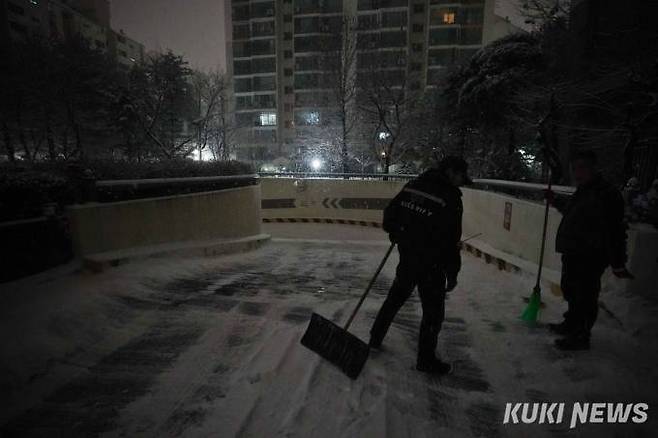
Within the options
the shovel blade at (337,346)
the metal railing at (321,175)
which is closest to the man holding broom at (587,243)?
the shovel blade at (337,346)

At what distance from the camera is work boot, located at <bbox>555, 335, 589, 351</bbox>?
2990mm

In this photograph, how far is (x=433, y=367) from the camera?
2779 mm

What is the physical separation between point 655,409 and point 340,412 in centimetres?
217

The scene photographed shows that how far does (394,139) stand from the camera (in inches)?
837

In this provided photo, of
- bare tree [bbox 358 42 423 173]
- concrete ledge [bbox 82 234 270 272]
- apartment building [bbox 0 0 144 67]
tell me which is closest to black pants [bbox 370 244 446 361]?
concrete ledge [bbox 82 234 270 272]

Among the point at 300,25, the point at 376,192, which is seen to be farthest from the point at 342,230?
the point at 300,25

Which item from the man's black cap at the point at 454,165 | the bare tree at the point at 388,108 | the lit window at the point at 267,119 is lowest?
the man's black cap at the point at 454,165

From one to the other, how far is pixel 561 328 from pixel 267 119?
151 ft

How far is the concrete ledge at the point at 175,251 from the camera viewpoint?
15.7 feet

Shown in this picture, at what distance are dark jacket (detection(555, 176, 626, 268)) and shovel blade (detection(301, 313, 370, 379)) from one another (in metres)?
2.14

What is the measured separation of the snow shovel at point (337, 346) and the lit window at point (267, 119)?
4511cm

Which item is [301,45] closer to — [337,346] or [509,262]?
[509,262]

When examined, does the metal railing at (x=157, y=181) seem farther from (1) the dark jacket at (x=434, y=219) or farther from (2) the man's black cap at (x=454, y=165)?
(2) the man's black cap at (x=454, y=165)

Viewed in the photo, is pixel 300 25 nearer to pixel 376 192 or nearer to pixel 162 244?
pixel 376 192
